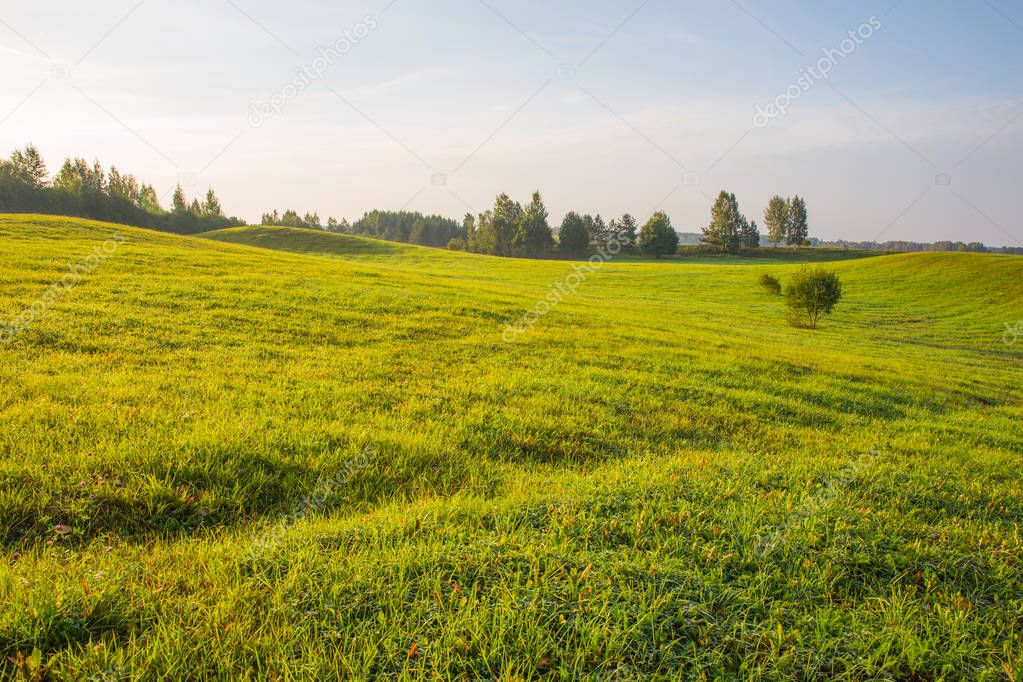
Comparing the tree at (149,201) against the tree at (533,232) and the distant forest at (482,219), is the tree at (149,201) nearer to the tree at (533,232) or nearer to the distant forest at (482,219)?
the distant forest at (482,219)

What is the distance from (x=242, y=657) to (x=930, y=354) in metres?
32.7

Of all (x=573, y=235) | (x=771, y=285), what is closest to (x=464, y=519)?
(x=771, y=285)

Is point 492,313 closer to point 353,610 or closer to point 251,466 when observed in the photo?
point 251,466

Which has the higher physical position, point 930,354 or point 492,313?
point 492,313

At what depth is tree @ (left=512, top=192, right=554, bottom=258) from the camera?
103562 millimetres

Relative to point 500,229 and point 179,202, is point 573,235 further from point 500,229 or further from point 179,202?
point 179,202

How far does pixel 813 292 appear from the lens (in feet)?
106

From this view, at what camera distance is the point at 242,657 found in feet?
7.29

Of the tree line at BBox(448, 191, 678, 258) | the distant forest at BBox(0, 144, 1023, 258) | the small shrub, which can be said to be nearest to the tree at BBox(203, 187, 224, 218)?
the distant forest at BBox(0, 144, 1023, 258)

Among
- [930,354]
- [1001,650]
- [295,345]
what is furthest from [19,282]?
[930,354]

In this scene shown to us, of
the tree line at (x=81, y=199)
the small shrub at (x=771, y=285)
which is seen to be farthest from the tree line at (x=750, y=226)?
the tree line at (x=81, y=199)

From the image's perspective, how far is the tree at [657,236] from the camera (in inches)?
3903

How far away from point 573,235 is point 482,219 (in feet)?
79.4

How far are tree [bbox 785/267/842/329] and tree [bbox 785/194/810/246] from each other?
102 meters
